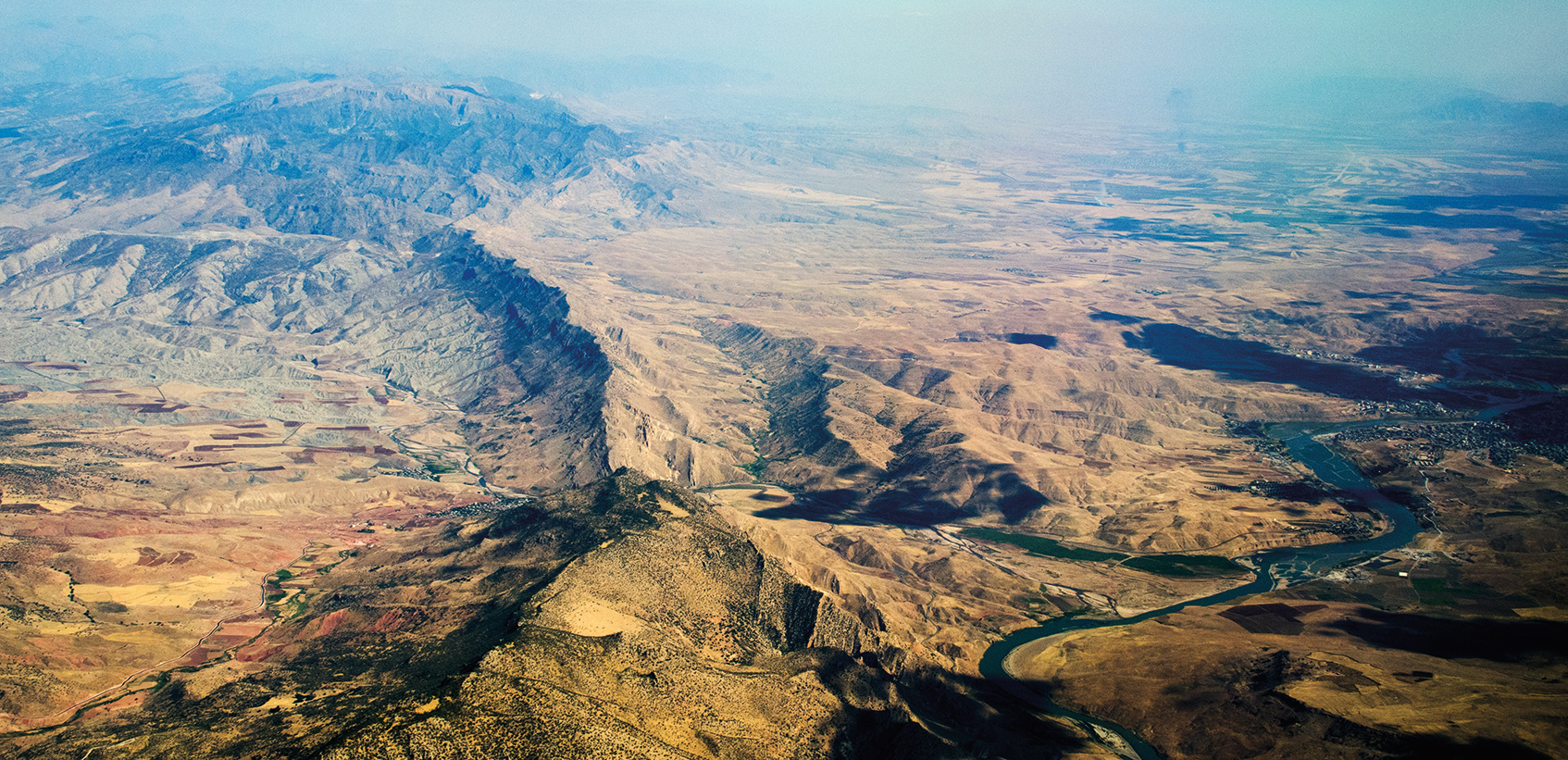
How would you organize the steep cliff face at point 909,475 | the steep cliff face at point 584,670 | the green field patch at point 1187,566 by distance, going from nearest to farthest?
the steep cliff face at point 584,670 → the green field patch at point 1187,566 → the steep cliff face at point 909,475

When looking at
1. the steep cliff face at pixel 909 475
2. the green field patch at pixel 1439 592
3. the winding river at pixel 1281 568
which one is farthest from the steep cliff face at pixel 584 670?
the green field patch at pixel 1439 592

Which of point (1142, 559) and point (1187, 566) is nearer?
point (1187, 566)

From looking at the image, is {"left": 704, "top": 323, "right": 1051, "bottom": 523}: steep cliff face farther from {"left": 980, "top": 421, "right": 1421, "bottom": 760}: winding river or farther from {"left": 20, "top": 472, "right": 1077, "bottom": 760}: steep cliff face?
{"left": 20, "top": 472, "right": 1077, "bottom": 760}: steep cliff face

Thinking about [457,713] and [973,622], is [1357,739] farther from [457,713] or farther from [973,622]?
[457,713]

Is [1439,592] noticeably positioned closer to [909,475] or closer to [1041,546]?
[1041,546]

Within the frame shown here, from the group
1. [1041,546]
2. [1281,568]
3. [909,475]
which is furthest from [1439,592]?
[909,475]

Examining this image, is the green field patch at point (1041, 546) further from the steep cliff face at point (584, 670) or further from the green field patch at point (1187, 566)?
the steep cliff face at point (584, 670)
